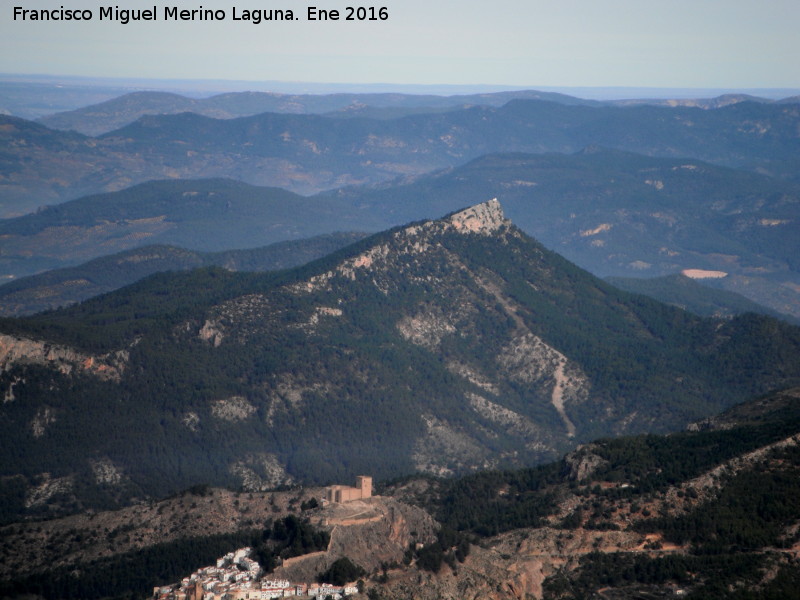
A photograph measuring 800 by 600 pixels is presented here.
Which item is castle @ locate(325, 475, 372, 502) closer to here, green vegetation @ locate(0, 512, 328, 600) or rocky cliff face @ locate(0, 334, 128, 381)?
green vegetation @ locate(0, 512, 328, 600)

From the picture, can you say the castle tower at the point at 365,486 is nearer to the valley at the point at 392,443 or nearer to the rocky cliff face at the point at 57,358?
the valley at the point at 392,443

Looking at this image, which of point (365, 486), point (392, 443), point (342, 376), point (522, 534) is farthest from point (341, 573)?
point (342, 376)

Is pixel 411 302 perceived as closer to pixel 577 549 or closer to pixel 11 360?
pixel 11 360

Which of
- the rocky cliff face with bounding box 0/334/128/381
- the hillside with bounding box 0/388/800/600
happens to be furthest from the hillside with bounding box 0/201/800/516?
the hillside with bounding box 0/388/800/600

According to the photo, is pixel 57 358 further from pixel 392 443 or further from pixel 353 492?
pixel 353 492

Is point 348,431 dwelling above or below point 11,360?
below

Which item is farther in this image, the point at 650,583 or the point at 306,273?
the point at 306,273

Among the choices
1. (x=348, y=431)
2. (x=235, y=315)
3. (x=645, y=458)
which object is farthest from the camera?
(x=235, y=315)

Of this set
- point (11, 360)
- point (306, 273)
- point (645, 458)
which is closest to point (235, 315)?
point (306, 273)
